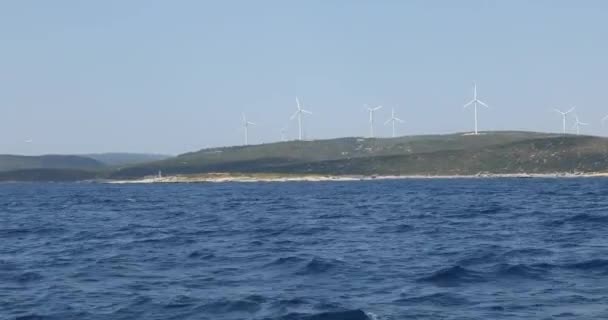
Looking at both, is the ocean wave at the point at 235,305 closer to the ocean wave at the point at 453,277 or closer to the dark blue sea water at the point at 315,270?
the dark blue sea water at the point at 315,270

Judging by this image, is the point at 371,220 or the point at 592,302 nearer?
the point at 592,302

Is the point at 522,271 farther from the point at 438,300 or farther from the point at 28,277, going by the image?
the point at 28,277

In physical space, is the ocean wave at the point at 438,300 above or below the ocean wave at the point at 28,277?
below

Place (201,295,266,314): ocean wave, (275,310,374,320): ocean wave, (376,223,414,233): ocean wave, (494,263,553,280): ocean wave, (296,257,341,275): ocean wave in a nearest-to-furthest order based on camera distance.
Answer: (275,310,374,320): ocean wave < (201,295,266,314): ocean wave < (494,263,553,280): ocean wave < (296,257,341,275): ocean wave < (376,223,414,233): ocean wave

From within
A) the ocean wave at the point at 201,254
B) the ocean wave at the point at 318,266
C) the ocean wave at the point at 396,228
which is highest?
the ocean wave at the point at 396,228

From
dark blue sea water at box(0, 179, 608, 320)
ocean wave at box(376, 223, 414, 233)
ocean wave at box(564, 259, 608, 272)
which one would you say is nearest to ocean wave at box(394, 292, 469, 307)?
dark blue sea water at box(0, 179, 608, 320)

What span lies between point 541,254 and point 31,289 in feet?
67.3

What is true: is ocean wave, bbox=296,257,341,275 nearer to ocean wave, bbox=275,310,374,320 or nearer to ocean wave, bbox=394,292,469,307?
ocean wave, bbox=394,292,469,307

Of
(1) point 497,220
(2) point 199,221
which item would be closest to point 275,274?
(1) point 497,220

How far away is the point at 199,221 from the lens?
70.9 meters

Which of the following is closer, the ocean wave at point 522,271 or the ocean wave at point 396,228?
the ocean wave at point 522,271

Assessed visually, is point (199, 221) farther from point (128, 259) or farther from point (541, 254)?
point (541, 254)

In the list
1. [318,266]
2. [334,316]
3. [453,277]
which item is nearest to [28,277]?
[318,266]

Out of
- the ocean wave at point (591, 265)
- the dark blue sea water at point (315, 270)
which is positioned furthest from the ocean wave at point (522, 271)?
the ocean wave at point (591, 265)
